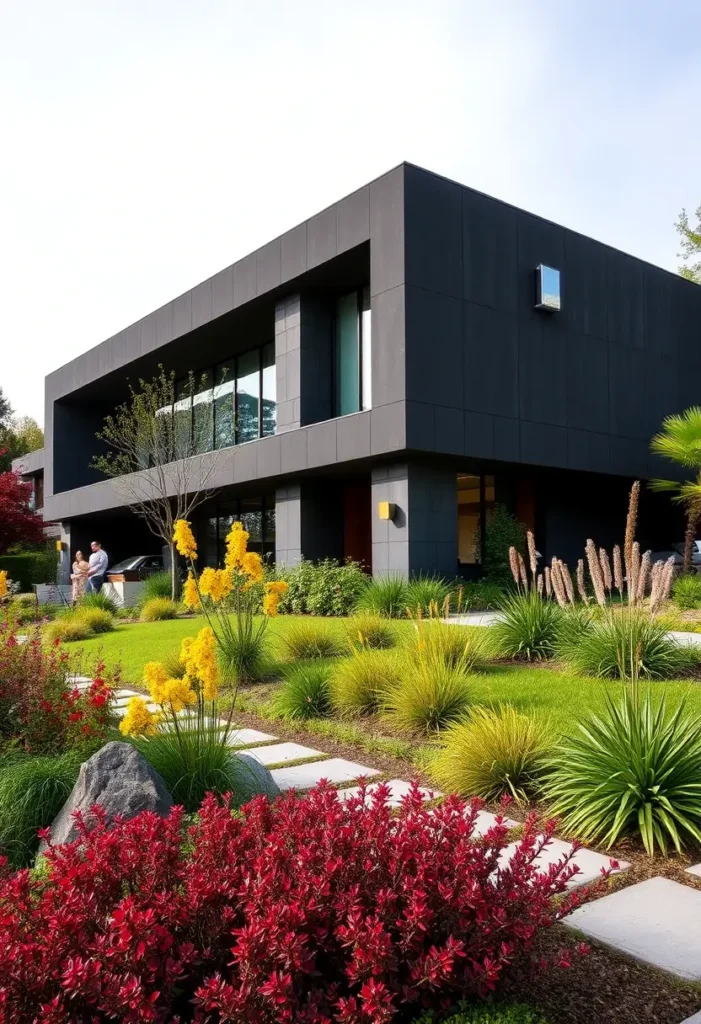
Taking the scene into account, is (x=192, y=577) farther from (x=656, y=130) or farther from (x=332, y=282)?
(x=332, y=282)

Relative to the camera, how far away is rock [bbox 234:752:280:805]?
4414 mm

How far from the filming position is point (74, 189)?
1109 centimetres

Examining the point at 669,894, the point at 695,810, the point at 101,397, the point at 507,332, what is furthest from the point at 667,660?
the point at 101,397

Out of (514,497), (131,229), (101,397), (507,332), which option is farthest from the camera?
(101,397)

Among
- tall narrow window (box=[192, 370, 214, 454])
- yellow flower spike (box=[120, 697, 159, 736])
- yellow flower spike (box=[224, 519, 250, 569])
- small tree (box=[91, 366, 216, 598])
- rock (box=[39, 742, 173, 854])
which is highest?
tall narrow window (box=[192, 370, 214, 454])

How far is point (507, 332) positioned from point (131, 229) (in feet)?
28.2

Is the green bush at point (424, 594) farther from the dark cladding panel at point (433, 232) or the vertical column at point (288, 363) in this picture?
the vertical column at point (288, 363)

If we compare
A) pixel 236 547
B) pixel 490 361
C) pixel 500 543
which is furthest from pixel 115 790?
pixel 500 543

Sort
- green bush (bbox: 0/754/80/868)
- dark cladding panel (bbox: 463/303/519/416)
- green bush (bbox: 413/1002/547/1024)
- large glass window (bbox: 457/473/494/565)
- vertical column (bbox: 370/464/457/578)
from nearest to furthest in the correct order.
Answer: green bush (bbox: 413/1002/547/1024)
green bush (bbox: 0/754/80/868)
vertical column (bbox: 370/464/457/578)
dark cladding panel (bbox: 463/303/519/416)
large glass window (bbox: 457/473/494/565)

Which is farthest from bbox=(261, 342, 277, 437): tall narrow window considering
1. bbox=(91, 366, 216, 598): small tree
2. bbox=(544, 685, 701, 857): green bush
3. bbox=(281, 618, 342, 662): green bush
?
bbox=(544, 685, 701, 857): green bush

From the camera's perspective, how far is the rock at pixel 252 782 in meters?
4.41

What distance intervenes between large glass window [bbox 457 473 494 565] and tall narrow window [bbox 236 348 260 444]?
6670mm

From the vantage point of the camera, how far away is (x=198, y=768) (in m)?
4.39

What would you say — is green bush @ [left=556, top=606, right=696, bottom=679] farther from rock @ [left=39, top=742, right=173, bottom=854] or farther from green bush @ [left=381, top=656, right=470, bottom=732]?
rock @ [left=39, top=742, right=173, bottom=854]
